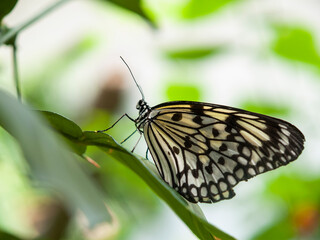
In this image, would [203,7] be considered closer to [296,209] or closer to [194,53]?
[194,53]

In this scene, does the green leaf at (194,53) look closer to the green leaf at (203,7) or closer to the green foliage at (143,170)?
the green leaf at (203,7)

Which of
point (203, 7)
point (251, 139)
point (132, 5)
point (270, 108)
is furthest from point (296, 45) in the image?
point (132, 5)

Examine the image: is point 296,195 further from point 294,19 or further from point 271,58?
point 294,19

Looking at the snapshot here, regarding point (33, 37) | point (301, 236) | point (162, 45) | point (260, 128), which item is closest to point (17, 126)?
point (260, 128)

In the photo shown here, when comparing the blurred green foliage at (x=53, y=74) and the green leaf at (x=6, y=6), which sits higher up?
the blurred green foliage at (x=53, y=74)

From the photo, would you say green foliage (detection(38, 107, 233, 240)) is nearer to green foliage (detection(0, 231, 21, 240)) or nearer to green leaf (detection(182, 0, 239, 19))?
green foliage (detection(0, 231, 21, 240))

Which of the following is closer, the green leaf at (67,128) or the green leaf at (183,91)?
the green leaf at (67,128)

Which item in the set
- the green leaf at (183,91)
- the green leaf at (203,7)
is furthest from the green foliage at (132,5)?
the green leaf at (183,91)
